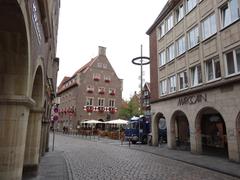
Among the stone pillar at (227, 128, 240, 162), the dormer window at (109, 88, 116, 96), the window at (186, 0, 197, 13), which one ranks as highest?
the window at (186, 0, 197, 13)

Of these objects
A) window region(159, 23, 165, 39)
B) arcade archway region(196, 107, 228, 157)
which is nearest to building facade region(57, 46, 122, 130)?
window region(159, 23, 165, 39)

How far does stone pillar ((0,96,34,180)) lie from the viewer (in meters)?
5.80

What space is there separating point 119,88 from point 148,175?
50298 mm

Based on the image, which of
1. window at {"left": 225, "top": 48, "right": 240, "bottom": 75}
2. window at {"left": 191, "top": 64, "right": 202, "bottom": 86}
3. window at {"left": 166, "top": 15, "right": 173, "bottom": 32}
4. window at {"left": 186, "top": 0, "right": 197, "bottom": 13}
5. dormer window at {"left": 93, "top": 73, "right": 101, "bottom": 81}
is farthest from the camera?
dormer window at {"left": 93, "top": 73, "right": 101, "bottom": 81}

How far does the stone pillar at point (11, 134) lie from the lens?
19.0 ft

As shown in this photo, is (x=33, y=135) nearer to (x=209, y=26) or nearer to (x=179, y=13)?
(x=209, y=26)

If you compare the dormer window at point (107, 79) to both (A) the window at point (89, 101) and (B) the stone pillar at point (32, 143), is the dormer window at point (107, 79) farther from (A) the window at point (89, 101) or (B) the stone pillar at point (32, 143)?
(B) the stone pillar at point (32, 143)

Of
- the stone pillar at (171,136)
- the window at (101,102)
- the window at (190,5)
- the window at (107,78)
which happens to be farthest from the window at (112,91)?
the window at (190,5)

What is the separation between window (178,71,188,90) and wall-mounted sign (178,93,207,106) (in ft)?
4.08

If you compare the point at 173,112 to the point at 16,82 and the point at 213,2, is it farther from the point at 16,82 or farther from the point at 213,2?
the point at 16,82

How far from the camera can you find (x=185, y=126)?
83.8 ft

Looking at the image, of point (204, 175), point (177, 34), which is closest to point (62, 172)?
point (204, 175)

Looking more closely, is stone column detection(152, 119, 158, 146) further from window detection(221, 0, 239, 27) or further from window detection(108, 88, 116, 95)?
window detection(108, 88, 116, 95)

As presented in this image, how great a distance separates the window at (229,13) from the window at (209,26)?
0.81 meters
